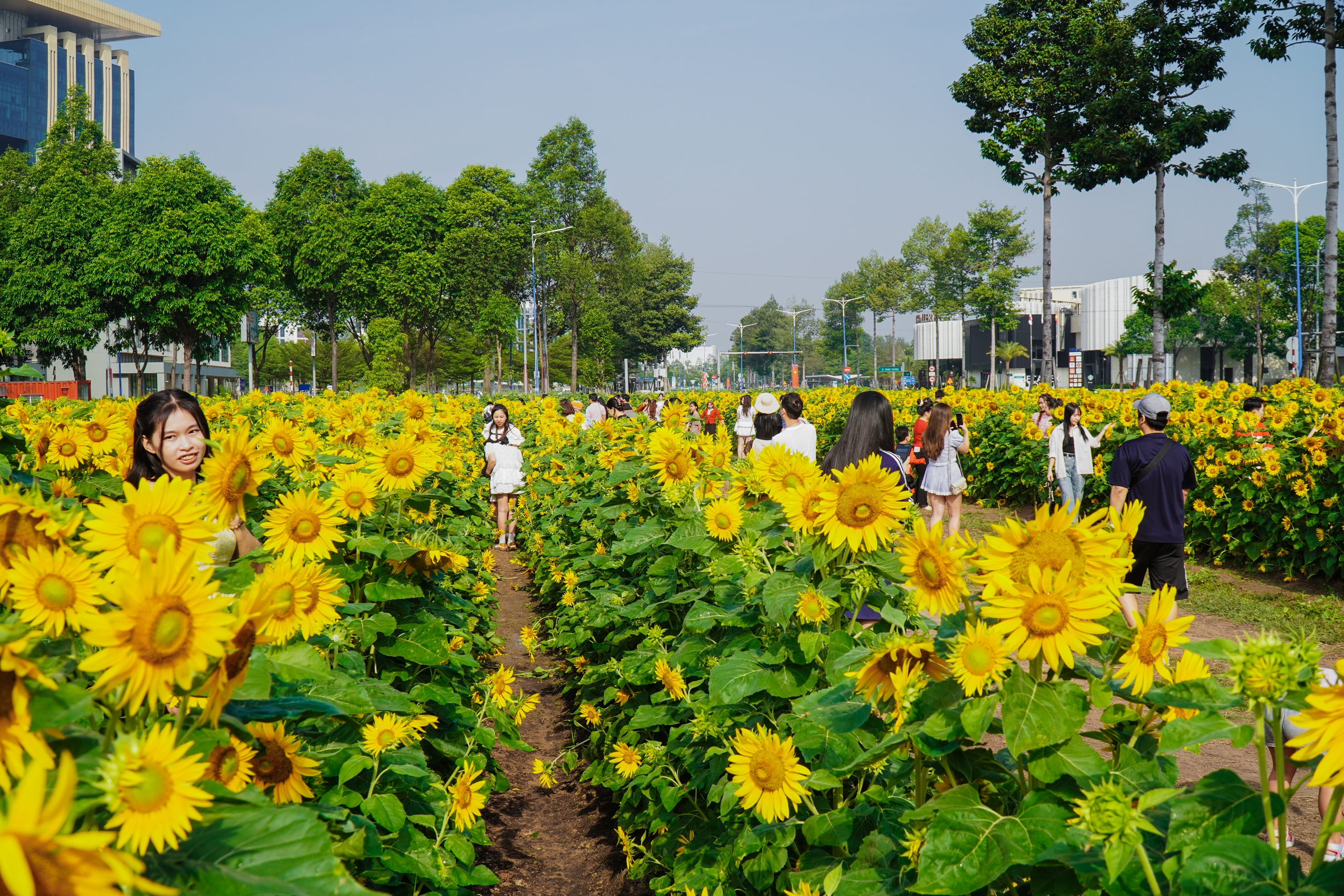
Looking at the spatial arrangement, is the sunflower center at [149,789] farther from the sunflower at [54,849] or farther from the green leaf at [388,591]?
the green leaf at [388,591]

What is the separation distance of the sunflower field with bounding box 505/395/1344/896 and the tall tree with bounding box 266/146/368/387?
44.7m

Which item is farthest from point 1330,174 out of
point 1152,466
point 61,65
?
point 61,65

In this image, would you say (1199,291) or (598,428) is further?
(1199,291)

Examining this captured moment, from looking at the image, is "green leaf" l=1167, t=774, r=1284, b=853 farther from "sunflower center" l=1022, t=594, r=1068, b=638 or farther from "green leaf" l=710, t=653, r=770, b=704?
"green leaf" l=710, t=653, r=770, b=704

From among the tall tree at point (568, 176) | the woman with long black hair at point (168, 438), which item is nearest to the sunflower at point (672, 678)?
the woman with long black hair at point (168, 438)

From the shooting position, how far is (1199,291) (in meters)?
26.0

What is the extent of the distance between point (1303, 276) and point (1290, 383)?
57075 mm

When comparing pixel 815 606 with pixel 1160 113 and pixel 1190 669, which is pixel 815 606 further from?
pixel 1160 113

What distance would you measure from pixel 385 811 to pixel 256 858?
1.78 m

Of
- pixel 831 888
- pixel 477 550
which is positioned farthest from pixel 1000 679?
pixel 477 550

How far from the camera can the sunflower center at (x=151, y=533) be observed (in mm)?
1299

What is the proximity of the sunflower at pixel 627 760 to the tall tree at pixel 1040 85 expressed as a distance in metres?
27.1

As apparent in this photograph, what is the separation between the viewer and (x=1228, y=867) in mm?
1176

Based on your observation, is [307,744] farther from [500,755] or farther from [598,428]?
[598,428]
